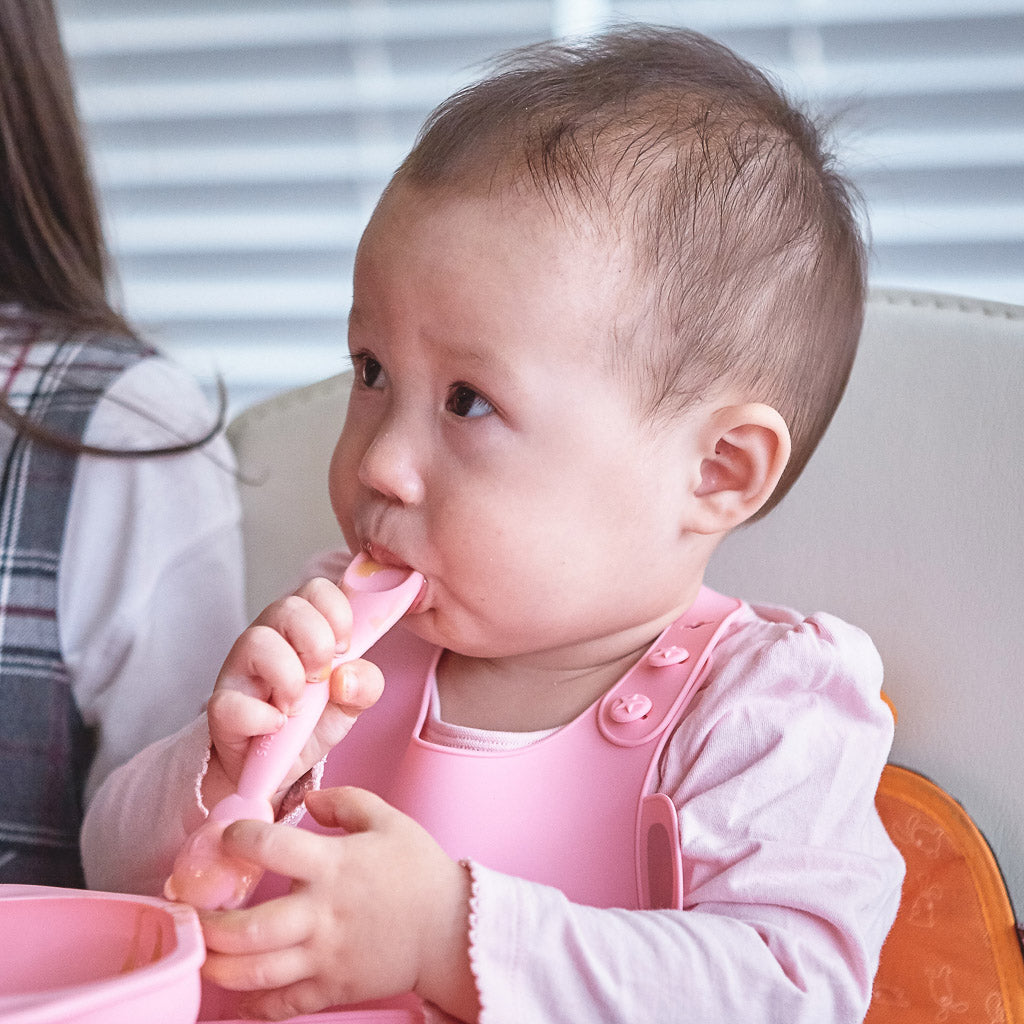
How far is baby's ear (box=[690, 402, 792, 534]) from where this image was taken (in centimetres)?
71

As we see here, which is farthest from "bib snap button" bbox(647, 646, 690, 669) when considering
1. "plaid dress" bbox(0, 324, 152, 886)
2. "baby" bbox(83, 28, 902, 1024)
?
"plaid dress" bbox(0, 324, 152, 886)

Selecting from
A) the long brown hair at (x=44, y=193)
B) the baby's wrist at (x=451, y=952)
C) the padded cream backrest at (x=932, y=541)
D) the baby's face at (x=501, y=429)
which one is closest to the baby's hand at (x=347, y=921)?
the baby's wrist at (x=451, y=952)

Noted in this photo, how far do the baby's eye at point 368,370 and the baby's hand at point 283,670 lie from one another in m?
0.13

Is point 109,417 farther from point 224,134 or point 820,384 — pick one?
point 224,134

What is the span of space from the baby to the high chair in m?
0.09

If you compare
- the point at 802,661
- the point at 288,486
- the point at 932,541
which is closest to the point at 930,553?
the point at 932,541

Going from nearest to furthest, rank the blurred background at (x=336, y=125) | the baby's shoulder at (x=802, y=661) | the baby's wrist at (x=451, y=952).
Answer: the baby's wrist at (x=451, y=952) → the baby's shoulder at (x=802, y=661) → the blurred background at (x=336, y=125)

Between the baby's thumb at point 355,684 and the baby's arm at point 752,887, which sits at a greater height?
the baby's thumb at point 355,684

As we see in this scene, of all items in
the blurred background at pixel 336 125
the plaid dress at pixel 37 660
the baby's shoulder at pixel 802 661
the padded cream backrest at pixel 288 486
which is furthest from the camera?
the blurred background at pixel 336 125

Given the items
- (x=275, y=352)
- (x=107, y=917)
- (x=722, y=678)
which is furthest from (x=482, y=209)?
(x=275, y=352)

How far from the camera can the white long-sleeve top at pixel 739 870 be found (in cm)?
60

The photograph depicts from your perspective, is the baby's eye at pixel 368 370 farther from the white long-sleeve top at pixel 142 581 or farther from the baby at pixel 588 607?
the white long-sleeve top at pixel 142 581

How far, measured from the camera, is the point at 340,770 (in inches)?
32.1

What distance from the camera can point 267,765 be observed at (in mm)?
605
